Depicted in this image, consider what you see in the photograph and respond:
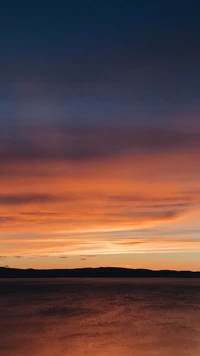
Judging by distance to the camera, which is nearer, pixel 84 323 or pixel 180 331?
pixel 180 331

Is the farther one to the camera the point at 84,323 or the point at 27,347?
the point at 84,323

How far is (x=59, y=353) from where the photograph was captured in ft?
142

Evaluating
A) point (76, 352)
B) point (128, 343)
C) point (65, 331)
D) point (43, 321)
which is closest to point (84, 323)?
point (43, 321)

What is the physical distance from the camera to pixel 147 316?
78688 millimetres

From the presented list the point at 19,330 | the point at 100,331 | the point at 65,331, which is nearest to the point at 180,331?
the point at 100,331

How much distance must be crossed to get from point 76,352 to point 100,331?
16.1 metres

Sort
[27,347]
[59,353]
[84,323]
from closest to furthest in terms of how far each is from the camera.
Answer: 1. [59,353]
2. [27,347]
3. [84,323]

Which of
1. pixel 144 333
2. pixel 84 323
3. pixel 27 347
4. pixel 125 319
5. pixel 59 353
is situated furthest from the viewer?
pixel 125 319

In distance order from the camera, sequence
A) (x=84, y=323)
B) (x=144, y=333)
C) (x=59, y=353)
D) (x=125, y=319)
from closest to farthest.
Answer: (x=59, y=353), (x=144, y=333), (x=84, y=323), (x=125, y=319)

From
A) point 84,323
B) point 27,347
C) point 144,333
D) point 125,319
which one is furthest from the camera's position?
point 125,319

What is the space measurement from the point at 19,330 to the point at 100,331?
8.95 meters

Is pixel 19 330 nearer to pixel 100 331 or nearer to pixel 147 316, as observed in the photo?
pixel 100 331

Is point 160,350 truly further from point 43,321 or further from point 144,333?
point 43,321

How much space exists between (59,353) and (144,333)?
16.1 metres
